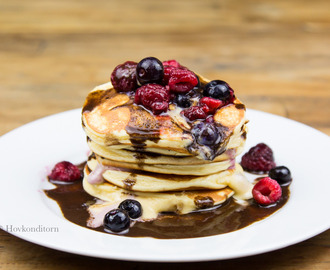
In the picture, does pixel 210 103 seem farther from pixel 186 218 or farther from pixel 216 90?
pixel 186 218

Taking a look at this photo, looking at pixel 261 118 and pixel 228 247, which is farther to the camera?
pixel 261 118

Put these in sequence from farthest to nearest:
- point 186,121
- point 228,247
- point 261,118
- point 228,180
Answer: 1. point 261,118
2. point 228,180
3. point 186,121
4. point 228,247

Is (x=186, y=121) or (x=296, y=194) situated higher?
(x=186, y=121)

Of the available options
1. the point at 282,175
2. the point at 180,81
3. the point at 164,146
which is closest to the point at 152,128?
the point at 164,146

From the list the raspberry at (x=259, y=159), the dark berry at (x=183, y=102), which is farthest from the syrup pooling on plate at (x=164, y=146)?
the raspberry at (x=259, y=159)

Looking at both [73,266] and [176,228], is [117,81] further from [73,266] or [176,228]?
[73,266]

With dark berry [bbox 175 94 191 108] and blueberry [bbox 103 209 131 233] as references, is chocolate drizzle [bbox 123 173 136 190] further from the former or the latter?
dark berry [bbox 175 94 191 108]

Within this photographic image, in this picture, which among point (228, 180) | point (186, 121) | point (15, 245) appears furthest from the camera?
point (228, 180)

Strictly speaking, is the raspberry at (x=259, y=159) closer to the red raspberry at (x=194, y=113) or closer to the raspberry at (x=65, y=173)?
the red raspberry at (x=194, y=113)

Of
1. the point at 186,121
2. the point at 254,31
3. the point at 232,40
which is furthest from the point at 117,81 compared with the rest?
the point at 254,31
